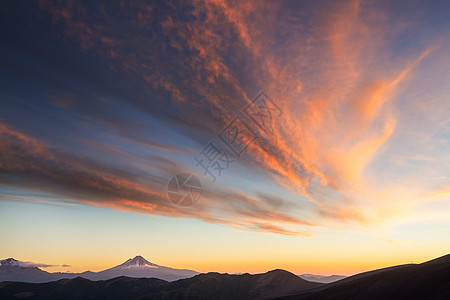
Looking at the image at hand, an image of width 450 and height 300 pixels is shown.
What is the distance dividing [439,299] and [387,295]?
26.5 meters

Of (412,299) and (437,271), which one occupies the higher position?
(437,271)

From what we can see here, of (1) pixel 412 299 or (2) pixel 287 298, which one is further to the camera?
(2) pixel 287 298

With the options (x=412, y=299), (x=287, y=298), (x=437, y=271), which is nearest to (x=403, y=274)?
(x=437, y=271)

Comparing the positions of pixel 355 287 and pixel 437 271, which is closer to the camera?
pixel 437 271

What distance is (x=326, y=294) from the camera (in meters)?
120

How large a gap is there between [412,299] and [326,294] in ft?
173

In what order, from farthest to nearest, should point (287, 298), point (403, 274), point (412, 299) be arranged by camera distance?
point (287, 298), point (403, 274), point (412, 299)

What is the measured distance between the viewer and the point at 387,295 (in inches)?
3420

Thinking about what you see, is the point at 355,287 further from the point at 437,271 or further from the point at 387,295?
the point at 437,271

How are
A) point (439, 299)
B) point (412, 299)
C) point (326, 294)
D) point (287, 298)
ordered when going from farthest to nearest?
point (287, 298) < point (326, 294) < point (412, 299) < point (439, 299)

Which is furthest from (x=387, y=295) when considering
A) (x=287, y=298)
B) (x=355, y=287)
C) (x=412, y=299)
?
(x=287, y=298)

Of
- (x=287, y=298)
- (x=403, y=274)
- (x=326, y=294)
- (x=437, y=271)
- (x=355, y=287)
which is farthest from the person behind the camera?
(x=287, y=298)

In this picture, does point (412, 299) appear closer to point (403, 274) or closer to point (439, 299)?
point (439, 299)

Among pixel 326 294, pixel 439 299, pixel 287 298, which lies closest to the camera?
pixel 439 299
